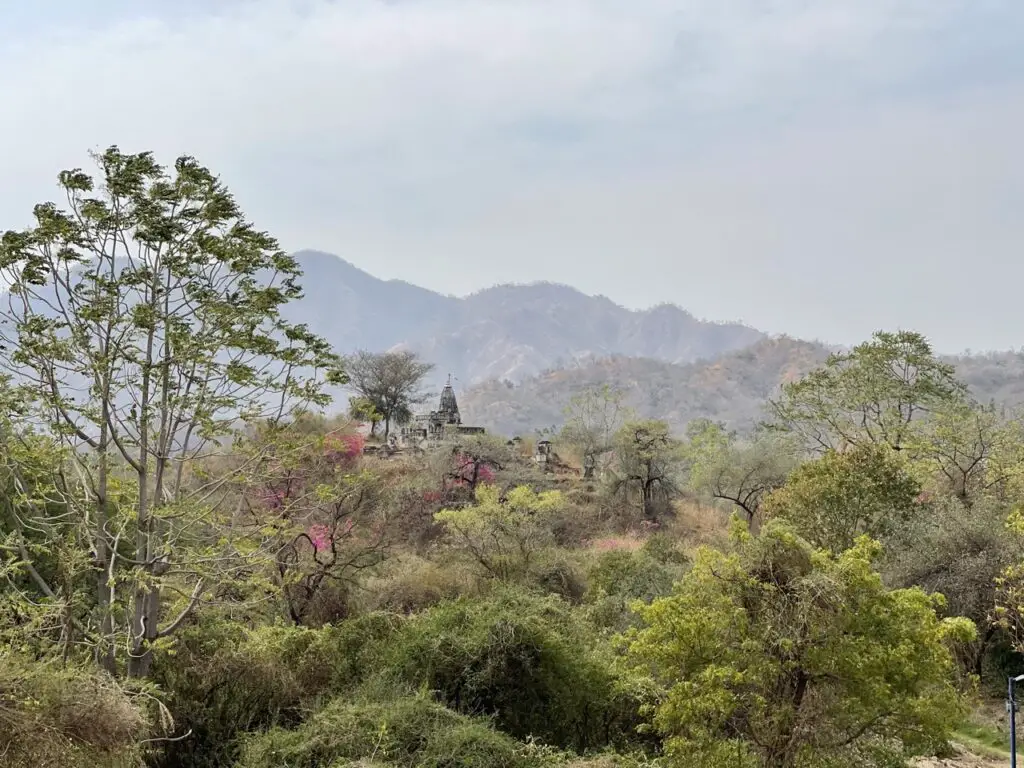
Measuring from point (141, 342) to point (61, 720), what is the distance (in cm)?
514

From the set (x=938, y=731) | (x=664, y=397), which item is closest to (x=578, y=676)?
(x=938, y=731)

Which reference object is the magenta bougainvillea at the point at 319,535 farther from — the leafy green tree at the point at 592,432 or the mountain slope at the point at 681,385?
the mountain slope at the point at 681,385

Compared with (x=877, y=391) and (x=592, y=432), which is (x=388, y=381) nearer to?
(x=592, y=432)

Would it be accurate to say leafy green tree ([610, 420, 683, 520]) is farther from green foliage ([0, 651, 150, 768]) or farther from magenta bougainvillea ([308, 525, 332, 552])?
green foliage ([0, 651, 150, 768])

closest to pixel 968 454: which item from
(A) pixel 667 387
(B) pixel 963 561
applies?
(B) pixel 963 561

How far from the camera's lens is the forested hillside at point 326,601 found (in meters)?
7.98

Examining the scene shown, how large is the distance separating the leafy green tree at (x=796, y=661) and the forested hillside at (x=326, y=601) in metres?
0.03

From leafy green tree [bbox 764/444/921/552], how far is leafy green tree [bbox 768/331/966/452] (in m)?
7.31

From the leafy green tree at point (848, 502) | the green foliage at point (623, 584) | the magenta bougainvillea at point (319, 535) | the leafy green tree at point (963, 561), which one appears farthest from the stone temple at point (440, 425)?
the leafy green tree at point (963, 561)

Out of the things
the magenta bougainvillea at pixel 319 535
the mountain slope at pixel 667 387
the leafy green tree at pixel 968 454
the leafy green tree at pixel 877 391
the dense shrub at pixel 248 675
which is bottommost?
the dense shrub at pixel 248 675

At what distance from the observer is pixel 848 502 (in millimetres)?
16859

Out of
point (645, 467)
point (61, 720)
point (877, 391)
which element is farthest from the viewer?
point (645, 467)

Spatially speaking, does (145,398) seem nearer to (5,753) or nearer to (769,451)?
(5,753)

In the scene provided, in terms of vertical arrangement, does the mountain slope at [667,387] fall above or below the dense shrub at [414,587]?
above
